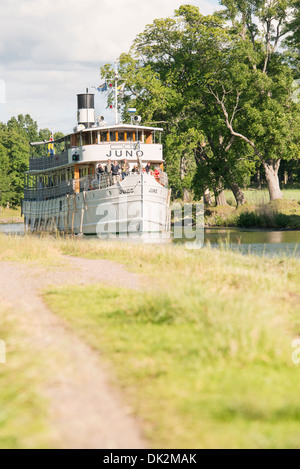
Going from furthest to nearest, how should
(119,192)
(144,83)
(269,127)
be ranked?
(144,83) < (269,127) < (119,192)

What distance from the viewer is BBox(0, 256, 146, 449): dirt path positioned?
459 centimetres

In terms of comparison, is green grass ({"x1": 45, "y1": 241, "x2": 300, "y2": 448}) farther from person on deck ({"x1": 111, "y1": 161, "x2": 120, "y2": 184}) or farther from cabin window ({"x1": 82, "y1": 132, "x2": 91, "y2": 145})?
cabin window ({"x1": 82, "y1": 132, "x2": 91, "y2": 145})

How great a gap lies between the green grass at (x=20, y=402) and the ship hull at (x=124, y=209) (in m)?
26.7

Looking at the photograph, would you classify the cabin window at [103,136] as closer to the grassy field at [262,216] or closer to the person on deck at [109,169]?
the person on deck at [109,169]

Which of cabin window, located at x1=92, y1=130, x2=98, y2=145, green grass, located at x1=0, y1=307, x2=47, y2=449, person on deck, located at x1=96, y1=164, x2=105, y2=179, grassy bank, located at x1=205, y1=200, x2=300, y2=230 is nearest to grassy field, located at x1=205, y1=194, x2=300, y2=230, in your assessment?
grassy bank, located at x1=205, y1=200, x2=300, y2=230

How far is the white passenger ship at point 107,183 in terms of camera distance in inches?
1337

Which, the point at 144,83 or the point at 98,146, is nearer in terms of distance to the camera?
the point at 98,146

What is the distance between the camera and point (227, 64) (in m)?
41.0

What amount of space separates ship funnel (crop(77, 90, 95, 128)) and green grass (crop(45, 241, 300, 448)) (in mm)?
32420

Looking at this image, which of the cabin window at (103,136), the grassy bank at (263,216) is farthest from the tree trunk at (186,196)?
the cabin window at (103,136)

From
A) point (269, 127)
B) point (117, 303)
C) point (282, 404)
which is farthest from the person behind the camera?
point (269, 127)
